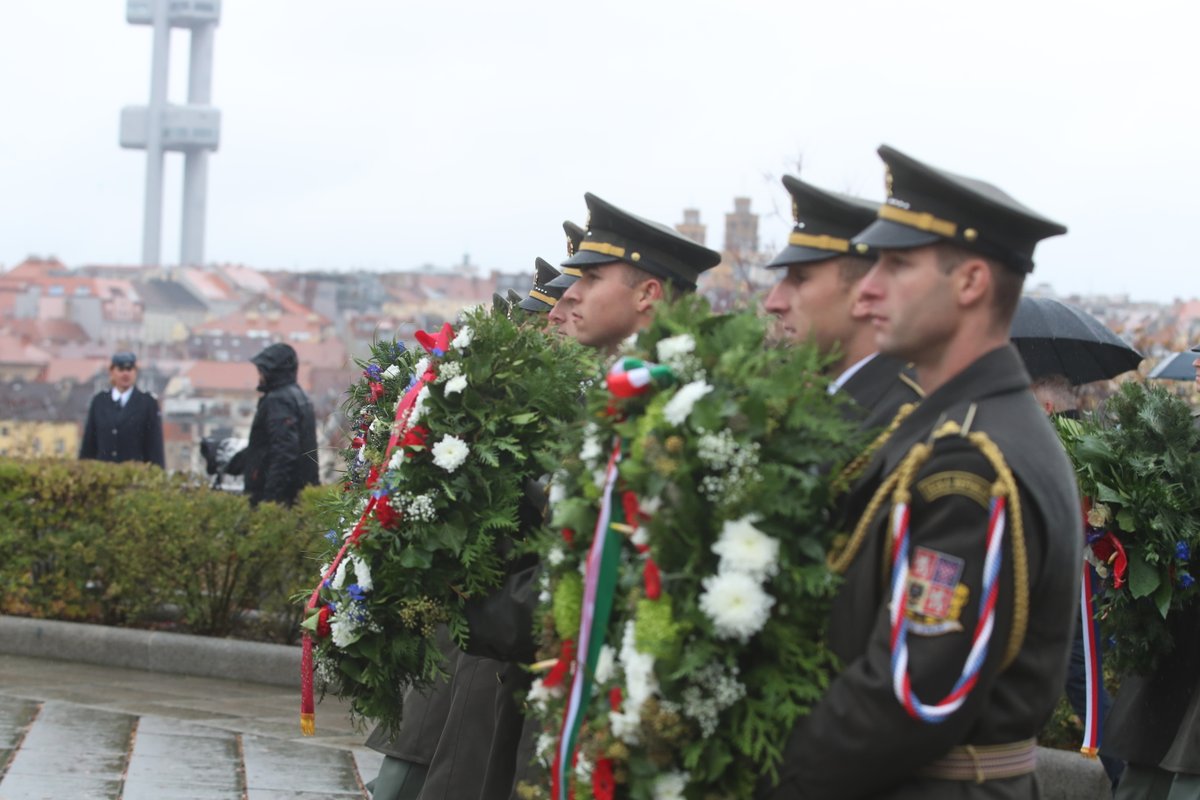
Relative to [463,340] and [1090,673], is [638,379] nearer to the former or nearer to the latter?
[463,340]

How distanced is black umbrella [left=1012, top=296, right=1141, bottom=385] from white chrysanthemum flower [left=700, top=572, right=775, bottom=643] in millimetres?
4333

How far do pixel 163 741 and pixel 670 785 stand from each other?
19.3ft

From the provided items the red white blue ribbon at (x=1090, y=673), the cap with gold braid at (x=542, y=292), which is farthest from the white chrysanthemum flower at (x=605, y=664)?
the cap with gold braid at (x=542, y=292)

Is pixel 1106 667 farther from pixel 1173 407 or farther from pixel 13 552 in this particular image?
pixel 13 552

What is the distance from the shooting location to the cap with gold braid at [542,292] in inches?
277

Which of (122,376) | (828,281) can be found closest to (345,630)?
(828,281)

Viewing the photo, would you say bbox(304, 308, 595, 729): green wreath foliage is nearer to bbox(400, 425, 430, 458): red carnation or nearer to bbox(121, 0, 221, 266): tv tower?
bbox(400, 425, 430, 458): red carnation

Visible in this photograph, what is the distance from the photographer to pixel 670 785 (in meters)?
3.22

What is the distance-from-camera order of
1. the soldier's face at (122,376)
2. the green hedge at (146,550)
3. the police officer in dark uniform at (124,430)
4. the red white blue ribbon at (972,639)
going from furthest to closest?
the police officer in dark uniform at (124,430) → the soldier's face at (122,376) → the green hedge at (146,550) → the red white blue ribbon at (972,639)

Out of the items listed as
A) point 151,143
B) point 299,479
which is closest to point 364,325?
point 151,143

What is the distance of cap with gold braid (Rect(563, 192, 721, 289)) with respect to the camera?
18.0 ft

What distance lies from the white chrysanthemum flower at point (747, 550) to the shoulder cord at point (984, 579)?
0.74ft

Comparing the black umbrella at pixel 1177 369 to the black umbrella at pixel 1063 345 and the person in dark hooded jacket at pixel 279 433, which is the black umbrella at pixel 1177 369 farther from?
the person in dark hooded jacket at pixel 279 433

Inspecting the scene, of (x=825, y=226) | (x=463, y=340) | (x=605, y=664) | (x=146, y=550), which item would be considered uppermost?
(x=825, y=226)
